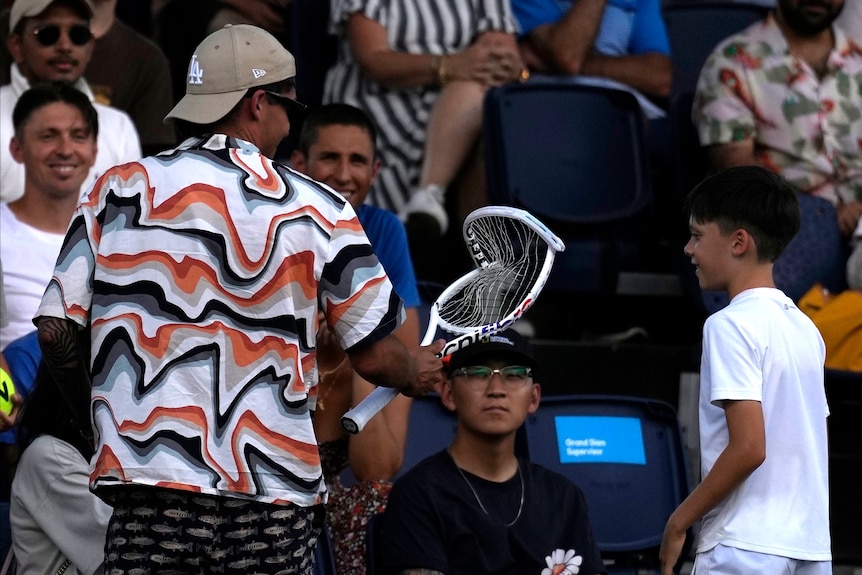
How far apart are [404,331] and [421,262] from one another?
1.66 m

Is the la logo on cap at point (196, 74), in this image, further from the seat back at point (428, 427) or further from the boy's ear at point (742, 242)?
the seat back at point (428, 427)

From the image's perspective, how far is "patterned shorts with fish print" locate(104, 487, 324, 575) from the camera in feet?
10.4

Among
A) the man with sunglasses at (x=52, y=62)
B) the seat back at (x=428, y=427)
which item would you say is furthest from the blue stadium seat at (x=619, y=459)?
the man with sunglasses at (x=52, y=62)

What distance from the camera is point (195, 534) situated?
125 inches

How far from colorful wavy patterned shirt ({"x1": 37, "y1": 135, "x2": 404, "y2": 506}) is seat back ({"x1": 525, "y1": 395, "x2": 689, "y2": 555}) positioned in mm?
1909

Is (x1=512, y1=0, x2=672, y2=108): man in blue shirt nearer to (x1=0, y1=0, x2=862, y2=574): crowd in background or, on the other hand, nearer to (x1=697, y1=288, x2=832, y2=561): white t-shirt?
(x1=0, y1=0, x2=862, y2=574): crowd in background

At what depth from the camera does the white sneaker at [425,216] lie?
242 inches

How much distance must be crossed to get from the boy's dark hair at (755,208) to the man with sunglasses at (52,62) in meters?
2.80

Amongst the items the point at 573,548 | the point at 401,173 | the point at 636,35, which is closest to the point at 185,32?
the point at 401,173

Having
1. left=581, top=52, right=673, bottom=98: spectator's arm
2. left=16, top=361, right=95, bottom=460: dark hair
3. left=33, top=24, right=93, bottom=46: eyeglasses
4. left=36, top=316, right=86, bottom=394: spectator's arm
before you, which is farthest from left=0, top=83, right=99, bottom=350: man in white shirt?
left=581, top=52, right=673, bottom=98: spectator's arm

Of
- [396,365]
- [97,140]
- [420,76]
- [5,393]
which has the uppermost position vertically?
[420,76]

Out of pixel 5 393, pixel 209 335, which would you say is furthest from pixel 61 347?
pixel 5 393

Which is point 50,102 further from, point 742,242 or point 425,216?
point 742,242

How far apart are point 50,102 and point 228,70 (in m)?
2.34
